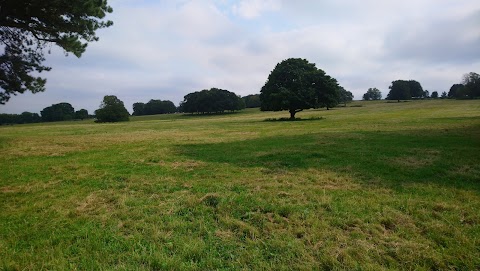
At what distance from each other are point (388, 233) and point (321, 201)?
187cm

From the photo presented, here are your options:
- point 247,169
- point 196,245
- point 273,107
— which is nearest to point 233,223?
point 196,245

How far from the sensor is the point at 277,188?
8336 millimetres

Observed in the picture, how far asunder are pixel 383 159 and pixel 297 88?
3635 cm

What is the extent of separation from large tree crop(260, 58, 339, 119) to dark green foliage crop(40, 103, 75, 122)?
108 meters

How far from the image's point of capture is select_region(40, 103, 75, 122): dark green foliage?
123312 mm

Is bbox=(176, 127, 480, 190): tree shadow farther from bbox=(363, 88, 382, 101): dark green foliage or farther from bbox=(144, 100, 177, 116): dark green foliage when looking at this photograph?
bbox=(363, 88, 382, 101): dark green foliage

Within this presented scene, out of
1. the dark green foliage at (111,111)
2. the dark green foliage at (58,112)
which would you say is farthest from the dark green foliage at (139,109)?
the dark green foliage at (111,111)

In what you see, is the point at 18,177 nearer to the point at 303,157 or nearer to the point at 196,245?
the point at 196,245

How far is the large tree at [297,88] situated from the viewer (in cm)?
4594

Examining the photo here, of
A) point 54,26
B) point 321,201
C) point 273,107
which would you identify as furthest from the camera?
point 273,107

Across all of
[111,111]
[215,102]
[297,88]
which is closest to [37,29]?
[297,88]

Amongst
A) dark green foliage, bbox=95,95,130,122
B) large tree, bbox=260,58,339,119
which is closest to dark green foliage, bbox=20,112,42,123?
dark green foliage, bbox=95,95,130,122

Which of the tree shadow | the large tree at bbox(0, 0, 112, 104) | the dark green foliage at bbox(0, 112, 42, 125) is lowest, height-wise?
the tree shadow

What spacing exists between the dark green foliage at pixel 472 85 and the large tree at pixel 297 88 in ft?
265
